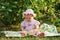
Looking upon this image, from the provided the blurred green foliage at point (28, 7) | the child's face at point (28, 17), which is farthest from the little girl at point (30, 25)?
the blurred green foliage at point (28, 7)

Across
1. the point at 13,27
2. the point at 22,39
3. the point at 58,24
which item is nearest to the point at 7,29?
the point at 13,27

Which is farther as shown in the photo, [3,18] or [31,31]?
[3,18]

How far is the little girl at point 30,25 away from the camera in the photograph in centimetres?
500

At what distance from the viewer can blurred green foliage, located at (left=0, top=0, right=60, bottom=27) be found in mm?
5176

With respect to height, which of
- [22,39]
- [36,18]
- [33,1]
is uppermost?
[33,1]

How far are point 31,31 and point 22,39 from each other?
0.26m

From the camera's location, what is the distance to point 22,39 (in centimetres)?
491

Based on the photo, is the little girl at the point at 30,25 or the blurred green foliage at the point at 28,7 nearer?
the little girl at the point at 30,25

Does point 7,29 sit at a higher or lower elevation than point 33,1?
lower

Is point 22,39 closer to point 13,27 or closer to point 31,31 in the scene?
point 31,31

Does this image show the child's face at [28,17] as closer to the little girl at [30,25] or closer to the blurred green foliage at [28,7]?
the little girl at [30,25]

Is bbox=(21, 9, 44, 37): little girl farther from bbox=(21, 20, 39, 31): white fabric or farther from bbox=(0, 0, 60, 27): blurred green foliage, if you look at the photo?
bbox=(0, 0, 60, 27): blurred green foliage

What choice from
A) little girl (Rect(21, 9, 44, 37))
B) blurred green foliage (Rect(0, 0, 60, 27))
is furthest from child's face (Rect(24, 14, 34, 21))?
blurred green foliage (Rect(0, 0, 60, 27))

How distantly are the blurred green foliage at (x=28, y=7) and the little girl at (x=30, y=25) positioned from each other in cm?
31
